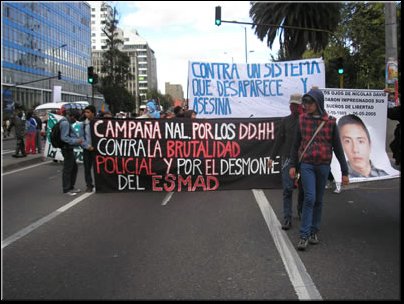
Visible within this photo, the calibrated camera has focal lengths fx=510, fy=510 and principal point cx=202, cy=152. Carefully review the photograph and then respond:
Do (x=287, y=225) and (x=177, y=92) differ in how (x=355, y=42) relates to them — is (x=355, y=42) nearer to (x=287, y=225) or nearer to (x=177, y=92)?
(x=177, y=92)

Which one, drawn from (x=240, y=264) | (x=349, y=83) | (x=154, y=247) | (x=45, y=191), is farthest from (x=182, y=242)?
(x=349, y=83)

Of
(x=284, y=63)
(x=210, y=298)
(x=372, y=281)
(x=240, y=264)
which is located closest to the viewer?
(x=210, y=298)

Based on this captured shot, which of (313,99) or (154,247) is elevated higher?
(313,99)

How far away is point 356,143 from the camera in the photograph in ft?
34.1

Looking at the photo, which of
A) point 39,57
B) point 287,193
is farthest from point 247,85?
point 39,57

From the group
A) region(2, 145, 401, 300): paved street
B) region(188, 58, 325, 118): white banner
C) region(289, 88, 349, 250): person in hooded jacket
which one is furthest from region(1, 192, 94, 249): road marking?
region(188, 58, 325, 118): white banner

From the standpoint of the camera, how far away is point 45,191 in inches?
429

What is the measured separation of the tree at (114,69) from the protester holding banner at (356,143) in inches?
3409

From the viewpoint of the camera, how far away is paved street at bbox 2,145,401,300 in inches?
181

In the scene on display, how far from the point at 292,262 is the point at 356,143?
5654mm

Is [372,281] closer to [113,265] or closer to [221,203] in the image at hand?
[113,265]

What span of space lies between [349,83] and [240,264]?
35267 millimetres

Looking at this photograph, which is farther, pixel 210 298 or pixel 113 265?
pixel 113 265

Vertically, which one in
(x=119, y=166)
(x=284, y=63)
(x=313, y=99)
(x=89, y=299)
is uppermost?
(x=284, y=63)
